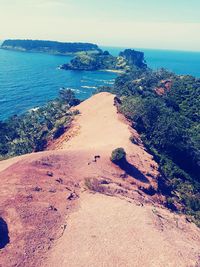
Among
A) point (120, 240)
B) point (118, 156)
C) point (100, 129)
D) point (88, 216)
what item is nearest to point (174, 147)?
point (100, 129)

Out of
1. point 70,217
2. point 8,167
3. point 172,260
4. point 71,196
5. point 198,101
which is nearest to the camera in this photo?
point 172,260

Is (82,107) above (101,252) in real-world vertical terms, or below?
below

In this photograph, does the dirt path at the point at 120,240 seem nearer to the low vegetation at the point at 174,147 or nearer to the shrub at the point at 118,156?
the shrub at the point at 118,156

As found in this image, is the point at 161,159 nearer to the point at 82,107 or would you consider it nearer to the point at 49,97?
the point at 82,107

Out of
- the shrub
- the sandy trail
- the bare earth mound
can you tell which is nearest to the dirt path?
the bare earth mound

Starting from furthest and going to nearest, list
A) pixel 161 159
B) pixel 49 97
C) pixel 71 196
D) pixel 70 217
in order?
pixel 49 97, pixel 161 159, pixel 71 196, pixel 70 217

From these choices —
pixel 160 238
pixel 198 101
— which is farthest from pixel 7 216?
pixel 198 101

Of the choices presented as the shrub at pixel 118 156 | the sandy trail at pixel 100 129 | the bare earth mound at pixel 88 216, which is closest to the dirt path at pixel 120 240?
the bare earth mound at pixel 88 216
